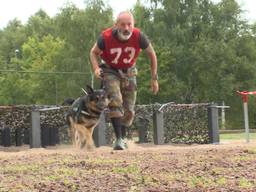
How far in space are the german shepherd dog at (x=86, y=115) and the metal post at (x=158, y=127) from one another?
17.5 ft

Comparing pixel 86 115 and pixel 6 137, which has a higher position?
pixel 86 115

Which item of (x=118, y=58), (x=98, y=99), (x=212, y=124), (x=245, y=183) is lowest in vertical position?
(x=245, y=183)

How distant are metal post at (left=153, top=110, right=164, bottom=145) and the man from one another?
19.1ft

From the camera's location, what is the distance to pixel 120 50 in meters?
7.62

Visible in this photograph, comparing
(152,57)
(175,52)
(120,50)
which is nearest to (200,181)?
(120,50)

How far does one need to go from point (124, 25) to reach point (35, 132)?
18.3 feet

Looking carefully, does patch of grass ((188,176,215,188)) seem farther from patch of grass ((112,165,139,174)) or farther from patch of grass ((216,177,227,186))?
patch of grass ((112,165,139,174))

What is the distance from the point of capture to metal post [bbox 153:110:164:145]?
13.8 m

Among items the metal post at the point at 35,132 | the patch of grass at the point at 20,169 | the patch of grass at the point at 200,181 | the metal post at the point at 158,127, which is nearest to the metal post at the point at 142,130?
the metal post at the point at 158,127

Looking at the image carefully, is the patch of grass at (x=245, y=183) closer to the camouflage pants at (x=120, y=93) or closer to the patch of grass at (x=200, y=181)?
the patch of grass at (x=200, y=181)

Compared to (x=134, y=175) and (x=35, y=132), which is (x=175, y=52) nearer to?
(x=35, y=132)

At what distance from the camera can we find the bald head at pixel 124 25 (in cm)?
741

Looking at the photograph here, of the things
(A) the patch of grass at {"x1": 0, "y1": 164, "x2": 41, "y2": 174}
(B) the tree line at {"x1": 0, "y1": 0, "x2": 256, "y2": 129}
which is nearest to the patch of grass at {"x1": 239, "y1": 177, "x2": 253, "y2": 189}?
(A) the patch of grass at {"x1": 0, "y1": 164, "x2": 41, "y2": 174}

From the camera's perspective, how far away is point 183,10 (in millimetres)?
56781
